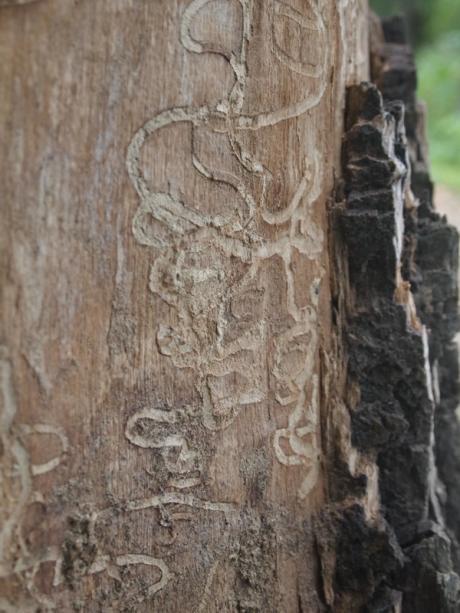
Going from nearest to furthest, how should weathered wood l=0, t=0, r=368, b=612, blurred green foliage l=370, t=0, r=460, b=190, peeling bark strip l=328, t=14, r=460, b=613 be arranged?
weathered wood l=0, t=0, r=368, b=612 → peeling bark strip l=328, t=14, r=460, b=613 → blurred green foliage l=370, t=0, r=460, b=190

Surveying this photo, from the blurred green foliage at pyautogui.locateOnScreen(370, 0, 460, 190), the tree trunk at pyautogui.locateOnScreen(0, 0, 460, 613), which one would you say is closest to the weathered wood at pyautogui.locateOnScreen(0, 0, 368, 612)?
the tree trunk at pyautogui.locateOnScreen(0, 0, 460, 613)

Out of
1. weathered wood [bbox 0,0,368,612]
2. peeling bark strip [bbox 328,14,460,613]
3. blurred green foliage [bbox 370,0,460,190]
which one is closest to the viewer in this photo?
weathered wood [bbox 0,0,368,612]

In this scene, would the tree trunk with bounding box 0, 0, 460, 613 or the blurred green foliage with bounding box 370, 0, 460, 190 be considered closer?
the tree trunk with bounding box 0, 0, 460, 613

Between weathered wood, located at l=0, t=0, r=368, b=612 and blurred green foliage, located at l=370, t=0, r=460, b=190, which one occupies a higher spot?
blurred green foliage, located at l=370, t=0, r=460, b=190

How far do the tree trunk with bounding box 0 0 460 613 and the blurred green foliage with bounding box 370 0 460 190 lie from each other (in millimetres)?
2190

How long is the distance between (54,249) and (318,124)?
14.4 inches

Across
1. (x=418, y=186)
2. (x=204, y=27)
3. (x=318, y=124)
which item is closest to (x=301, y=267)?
(x=318, y=124)

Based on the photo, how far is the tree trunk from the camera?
0.64 meters

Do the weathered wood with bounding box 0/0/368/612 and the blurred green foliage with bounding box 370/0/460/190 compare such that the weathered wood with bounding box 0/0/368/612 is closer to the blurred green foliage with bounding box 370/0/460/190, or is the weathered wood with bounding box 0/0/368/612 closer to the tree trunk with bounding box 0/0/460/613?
the tree trunk with bounding box 0/0/460/613

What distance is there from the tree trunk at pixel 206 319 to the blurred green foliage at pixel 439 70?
7.18ft

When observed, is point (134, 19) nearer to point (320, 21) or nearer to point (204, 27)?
point (204, 27)

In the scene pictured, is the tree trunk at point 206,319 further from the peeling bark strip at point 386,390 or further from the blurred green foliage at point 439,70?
the blurred green foliage at point 439,70

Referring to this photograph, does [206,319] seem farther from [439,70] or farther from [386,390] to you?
[439,70]

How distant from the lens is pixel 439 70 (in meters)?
4.15
